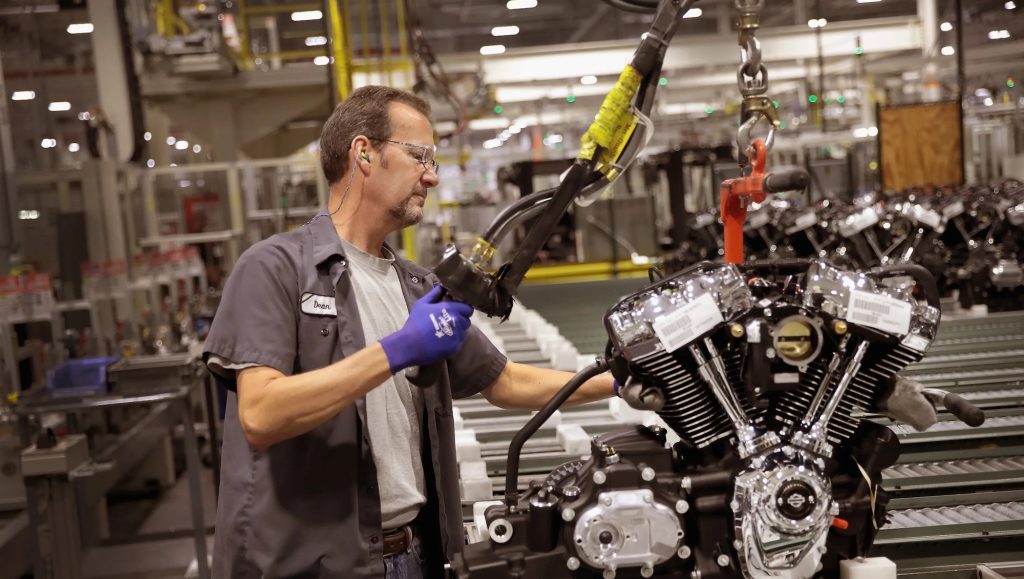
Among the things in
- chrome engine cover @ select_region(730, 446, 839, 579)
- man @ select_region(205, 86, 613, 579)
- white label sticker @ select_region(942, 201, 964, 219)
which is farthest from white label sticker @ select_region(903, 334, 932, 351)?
white label sticker @ select_region(942, 201, 964, 219)

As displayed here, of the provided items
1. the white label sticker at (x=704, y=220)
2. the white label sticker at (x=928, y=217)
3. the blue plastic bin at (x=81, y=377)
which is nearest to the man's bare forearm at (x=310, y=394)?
the blue plastic bin at (x=81, y=377)

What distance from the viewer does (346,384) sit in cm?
174

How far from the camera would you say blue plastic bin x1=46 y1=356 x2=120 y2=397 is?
16.7ft

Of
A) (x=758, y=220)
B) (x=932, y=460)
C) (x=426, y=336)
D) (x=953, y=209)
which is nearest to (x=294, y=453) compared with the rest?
(x=426, y=336)

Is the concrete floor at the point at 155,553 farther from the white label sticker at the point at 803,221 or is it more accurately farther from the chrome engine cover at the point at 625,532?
the white label sticker at the point at 803,221

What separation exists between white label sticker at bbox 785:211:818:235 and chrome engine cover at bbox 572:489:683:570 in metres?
5.86

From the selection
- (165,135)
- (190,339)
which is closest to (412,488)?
(190,339)

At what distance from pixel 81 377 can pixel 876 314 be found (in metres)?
4.50

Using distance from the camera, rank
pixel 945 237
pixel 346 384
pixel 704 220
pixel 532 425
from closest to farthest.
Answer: pixel 346 384 < pixel 532 425 < pixel 945 237 < pixel 704 220

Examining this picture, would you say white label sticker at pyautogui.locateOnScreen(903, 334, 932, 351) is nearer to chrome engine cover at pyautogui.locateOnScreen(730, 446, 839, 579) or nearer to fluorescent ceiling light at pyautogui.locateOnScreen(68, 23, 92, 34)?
chrome engine cover at pyautogui.locateOnScreen(730, 446, 839, 579)

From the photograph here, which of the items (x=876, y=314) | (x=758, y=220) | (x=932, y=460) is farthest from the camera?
(x=758, y=220)

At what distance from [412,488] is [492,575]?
9.8 inches

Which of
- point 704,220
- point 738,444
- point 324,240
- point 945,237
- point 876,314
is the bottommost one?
point 738,444

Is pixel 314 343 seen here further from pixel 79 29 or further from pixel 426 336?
pixel 79 29
